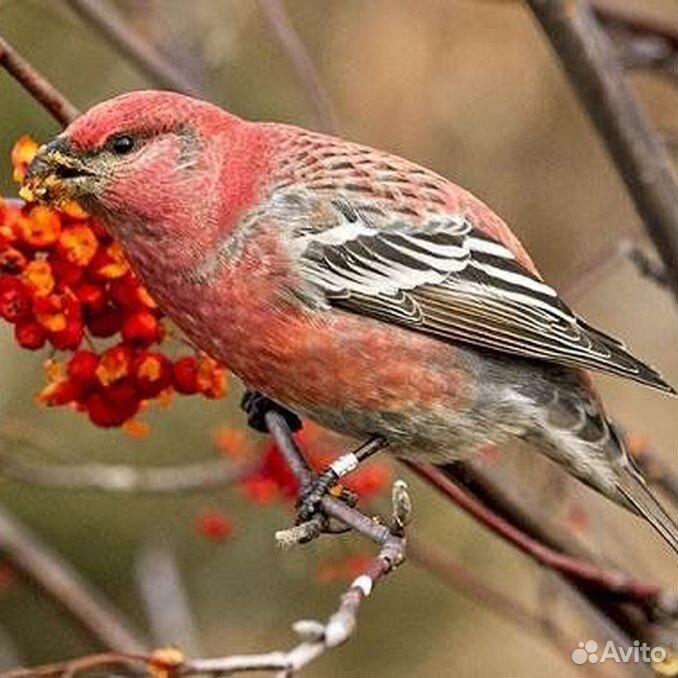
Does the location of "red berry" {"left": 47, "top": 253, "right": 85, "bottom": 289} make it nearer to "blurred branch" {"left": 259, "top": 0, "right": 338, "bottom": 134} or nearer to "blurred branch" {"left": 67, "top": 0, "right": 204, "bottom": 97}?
"blurred branch" {"left": 67, "top": 0, "right": 204, "bottom": 97}

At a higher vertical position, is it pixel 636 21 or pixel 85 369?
pixel 85 369

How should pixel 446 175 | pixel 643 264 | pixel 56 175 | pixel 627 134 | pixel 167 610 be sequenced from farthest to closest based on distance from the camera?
1. pixel 446 175
2. pixel 167 610
3. pixel 643 264
4. pixel 627 134
5. pixel 56 175

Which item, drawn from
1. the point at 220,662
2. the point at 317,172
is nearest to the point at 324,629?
the point at 220,662

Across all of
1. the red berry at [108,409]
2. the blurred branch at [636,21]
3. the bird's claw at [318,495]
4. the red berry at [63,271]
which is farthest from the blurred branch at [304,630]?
the blurred branch at [636,21]

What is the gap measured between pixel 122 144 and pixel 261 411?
0.72 meters

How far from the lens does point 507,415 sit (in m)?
3.82

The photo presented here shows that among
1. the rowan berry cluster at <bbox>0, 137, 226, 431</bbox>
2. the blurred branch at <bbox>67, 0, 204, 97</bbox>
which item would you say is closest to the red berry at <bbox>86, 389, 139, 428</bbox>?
the rowan berry cluster at <bbox>0, 137, 226, 431</bbox>

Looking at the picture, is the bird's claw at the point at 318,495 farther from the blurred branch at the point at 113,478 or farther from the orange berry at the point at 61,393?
the blurred branch at the point at 113,478

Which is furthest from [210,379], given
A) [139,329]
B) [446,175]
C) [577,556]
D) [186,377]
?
[446,175]

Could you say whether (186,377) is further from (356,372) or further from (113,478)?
(113,478)

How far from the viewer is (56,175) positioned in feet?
10.7

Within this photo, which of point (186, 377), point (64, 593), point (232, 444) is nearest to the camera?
point (186, 377)

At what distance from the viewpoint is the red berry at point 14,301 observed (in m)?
3.29

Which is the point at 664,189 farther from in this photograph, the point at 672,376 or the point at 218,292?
the point at 672,376
